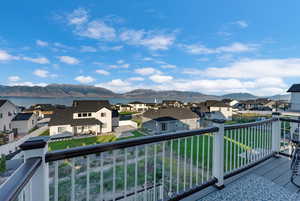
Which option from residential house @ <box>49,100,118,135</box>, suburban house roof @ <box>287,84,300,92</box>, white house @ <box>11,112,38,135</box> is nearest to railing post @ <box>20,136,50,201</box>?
residential house @ <box>49,100,118,135</box>

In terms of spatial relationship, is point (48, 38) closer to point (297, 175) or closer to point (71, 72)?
point (71, 72)

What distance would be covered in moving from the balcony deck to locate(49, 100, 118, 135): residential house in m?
17.9

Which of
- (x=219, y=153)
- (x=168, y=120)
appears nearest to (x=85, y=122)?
(x=168, y=120)

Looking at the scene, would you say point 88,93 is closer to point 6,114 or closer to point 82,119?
point 6,114

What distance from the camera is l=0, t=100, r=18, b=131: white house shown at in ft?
55.7

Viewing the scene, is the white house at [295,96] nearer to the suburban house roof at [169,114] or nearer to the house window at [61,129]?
the suburban house roof at [169,114]

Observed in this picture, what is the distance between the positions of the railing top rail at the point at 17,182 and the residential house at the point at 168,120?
17.2m

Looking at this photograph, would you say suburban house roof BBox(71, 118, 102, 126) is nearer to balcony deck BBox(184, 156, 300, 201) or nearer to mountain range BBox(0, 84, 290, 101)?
balcony deck BBox(184, 156, 300, 201)

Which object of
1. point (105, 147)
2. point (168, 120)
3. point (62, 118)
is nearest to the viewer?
point (105, 147)

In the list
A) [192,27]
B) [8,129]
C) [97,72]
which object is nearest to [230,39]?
[192,27]

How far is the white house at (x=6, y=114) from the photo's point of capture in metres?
17.0

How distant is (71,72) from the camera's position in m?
24.8

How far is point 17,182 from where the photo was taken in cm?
77

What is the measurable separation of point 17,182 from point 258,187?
3.37 meters
